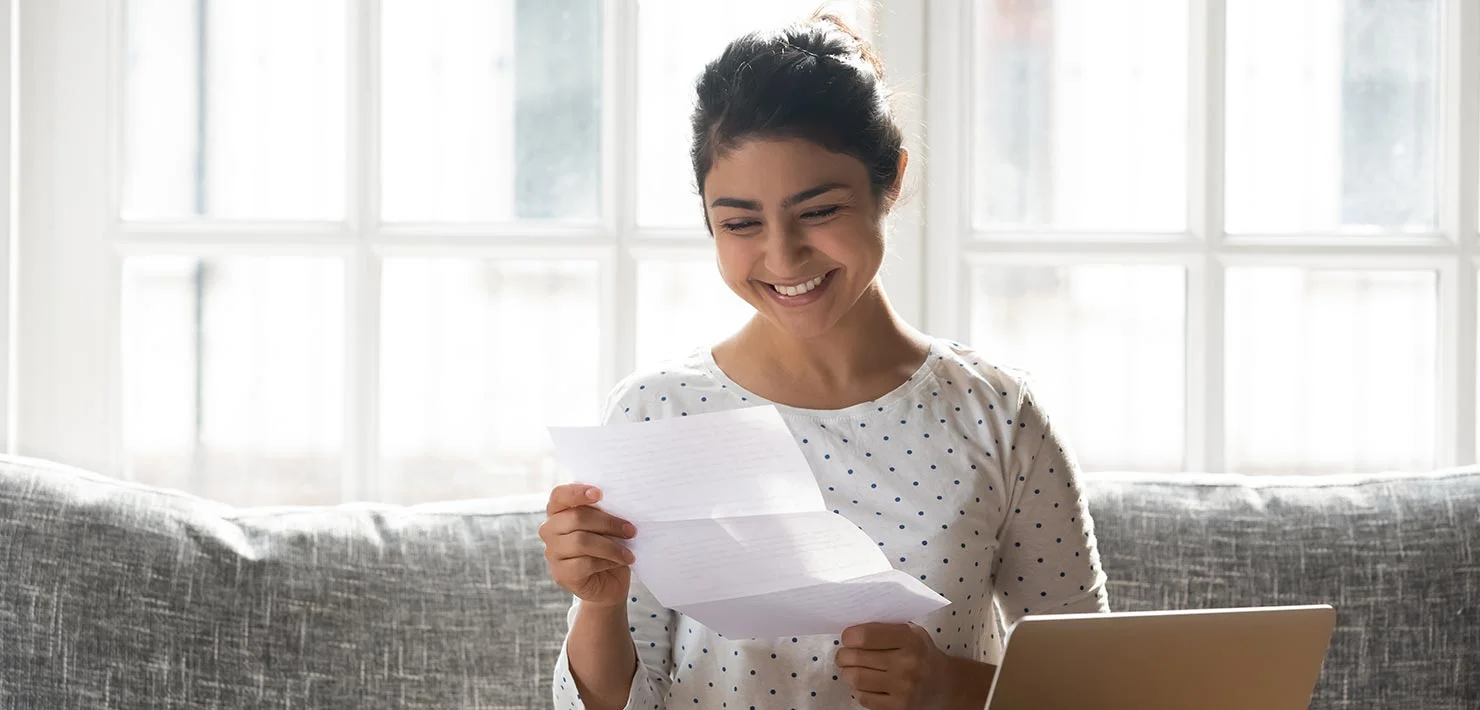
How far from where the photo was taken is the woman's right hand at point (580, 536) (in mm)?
1047

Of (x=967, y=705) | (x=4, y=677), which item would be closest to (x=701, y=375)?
(x=967, y=705)

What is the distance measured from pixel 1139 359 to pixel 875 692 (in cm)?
105

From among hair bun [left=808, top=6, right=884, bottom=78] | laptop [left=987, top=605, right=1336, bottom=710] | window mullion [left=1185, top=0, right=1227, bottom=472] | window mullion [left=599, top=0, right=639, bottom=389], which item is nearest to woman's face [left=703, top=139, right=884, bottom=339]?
hair bun [left=808, top=6, right=884, bottom=78]

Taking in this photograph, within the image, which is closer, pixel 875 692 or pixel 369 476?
pixel 875 692

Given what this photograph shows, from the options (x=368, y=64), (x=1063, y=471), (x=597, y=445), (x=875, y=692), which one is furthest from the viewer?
(x=368, y=64)

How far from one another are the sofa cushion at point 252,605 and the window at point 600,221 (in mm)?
468

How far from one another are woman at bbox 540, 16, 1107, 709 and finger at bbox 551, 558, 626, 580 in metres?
0.02

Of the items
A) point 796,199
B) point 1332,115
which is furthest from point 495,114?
point 1332,115

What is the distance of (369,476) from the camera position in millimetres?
1951

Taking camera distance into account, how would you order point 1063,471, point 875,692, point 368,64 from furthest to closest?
point 368,64, point 1063,471, point 875,692

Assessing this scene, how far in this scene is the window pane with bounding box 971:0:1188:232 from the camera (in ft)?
6.52

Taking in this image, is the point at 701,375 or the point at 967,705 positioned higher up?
the point at 701,375

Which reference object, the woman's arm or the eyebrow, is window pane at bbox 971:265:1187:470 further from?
the woman's arm

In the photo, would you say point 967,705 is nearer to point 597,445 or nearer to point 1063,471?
point 1063,471
